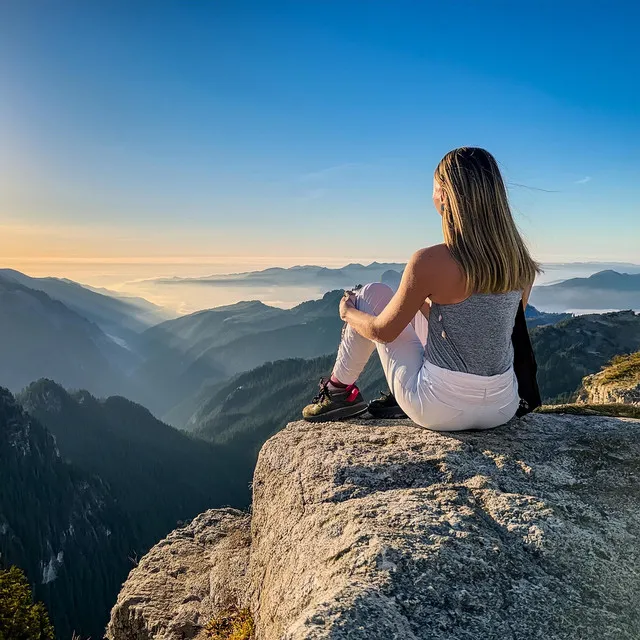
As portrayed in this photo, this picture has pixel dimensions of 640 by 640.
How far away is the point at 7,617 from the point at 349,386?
18.8 m

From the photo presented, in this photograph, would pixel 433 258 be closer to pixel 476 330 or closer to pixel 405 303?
pixel 405 303

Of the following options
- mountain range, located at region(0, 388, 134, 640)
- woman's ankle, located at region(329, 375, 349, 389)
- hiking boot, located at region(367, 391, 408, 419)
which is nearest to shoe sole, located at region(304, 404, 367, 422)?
hiking boot, located at region(367, 391, 408, 419)

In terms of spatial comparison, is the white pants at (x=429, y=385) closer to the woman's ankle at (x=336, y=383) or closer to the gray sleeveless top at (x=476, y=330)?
the gray sleeveless top at (x=476, y=330)

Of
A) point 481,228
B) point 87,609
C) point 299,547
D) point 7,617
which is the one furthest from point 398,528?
point 87,609

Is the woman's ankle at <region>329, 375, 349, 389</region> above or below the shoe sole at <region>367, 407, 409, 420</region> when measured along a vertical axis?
above

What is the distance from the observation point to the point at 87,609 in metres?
166

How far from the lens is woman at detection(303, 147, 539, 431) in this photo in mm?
6043

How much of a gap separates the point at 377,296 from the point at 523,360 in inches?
90.3

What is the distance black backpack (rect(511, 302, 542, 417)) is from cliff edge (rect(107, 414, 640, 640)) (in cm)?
57

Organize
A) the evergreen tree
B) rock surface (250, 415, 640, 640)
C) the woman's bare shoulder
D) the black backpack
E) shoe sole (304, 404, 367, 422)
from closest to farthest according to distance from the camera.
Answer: rock surface (250, 415, 640, 640)
the woman's bare shoulder
the black backpack
shoe sole (304, 404, 367, 422)
the evergreen tree

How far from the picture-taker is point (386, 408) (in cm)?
884

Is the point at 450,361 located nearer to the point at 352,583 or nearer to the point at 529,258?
the point at 529,258

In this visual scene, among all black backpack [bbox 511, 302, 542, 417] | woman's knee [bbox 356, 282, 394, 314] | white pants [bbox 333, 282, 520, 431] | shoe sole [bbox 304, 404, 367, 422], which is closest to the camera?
white pants [bbox 333, 282, 520, 431]

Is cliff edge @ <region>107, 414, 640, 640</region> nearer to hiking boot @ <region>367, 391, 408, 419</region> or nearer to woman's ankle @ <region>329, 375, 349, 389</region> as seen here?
hiking boot @ <region>367, 391, 408, 419</region>
